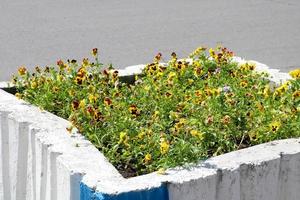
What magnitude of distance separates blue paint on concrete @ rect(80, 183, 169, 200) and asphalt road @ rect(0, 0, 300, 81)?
429 centimetres

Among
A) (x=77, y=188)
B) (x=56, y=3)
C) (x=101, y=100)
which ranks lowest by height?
(x=77, y=188)

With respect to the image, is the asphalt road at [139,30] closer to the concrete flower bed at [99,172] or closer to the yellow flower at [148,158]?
the concrete flower bed at [99,172]

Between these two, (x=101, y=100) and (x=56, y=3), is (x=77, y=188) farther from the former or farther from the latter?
(x=56, y=3)

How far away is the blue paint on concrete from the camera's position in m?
2.54

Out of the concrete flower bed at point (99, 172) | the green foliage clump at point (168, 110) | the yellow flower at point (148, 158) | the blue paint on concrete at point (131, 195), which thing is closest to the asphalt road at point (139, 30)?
the green foliage clump at point (168, 110)

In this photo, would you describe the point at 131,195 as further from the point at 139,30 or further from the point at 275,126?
the point at 139,30

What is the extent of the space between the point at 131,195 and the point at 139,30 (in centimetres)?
666

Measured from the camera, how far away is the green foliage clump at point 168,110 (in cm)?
306

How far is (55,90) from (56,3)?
737 centimetres

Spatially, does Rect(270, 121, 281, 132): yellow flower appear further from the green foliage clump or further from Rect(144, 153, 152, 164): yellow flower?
Rect(144, 153, 152, 164): yellow flower

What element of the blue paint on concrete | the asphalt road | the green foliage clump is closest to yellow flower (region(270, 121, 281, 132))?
the green foliage clump

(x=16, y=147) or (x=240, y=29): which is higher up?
(x=240, y=29)

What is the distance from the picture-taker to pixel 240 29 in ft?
31.2

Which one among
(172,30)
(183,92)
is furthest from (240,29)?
(183,92)
